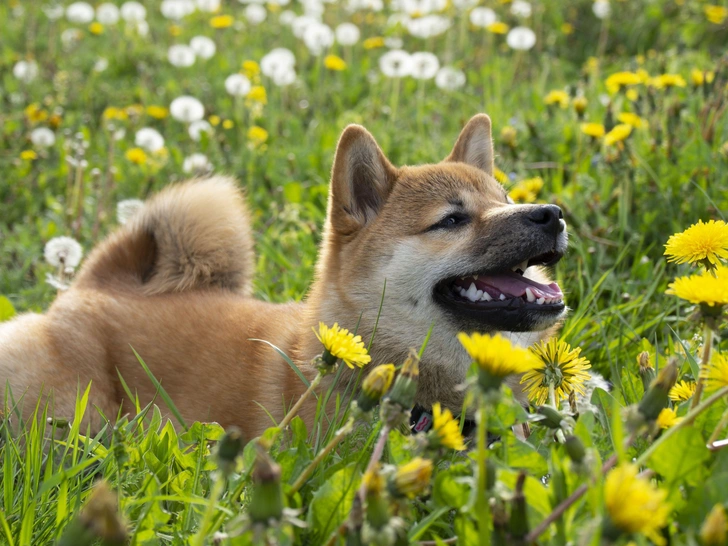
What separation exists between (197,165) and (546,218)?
2948 mm

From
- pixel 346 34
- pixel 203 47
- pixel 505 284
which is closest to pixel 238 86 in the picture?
pixel 203 47

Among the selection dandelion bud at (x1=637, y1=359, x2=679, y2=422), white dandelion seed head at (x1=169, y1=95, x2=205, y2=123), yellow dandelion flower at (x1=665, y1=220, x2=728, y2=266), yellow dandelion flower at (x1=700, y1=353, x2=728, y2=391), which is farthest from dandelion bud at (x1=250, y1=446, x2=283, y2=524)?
white dandelion seed head at (x1=169, y1=95, x2=205, y2=123)

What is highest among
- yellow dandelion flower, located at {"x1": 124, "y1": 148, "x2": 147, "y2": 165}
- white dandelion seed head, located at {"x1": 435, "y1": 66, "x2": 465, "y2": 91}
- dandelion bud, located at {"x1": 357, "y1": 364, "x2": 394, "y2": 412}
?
dandelion bud, located at {"x1": 357, "y1": 364, "x2": 394, "y2": 412}

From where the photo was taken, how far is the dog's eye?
9.43ft

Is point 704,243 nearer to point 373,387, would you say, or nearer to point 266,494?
point 373,387

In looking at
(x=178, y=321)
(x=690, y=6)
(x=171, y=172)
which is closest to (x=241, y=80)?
(x=171, y=172)

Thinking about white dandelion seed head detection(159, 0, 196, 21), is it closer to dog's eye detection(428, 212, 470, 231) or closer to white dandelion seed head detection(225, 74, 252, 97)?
white dandelion seed head detection(225, 74, 252, 97)

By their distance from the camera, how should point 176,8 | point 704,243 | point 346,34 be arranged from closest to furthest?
point 704,243, point 346,34, point 176,8

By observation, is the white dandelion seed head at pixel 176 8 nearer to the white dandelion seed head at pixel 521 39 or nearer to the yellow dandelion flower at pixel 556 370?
the white dandelion seed head at pixel 521 39

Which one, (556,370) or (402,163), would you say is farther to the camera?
(402,163)

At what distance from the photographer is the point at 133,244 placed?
Answer: 345 cm

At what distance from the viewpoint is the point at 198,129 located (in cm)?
551

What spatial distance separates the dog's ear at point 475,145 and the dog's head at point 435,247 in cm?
31

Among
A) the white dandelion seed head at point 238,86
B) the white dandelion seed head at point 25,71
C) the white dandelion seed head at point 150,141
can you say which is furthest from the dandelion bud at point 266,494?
the white dandelion seed head at point 25,71
